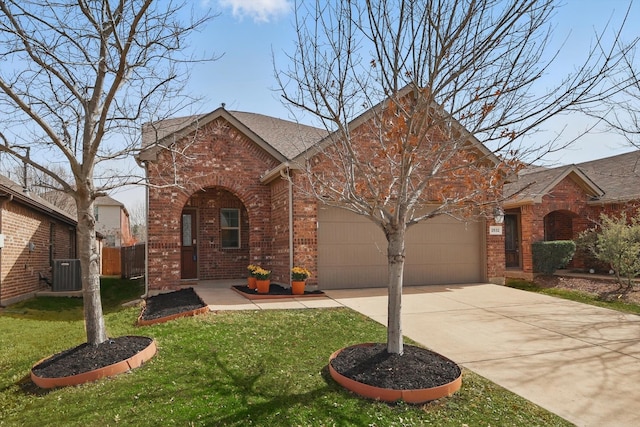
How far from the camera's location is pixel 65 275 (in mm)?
12969

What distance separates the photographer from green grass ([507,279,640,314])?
923cm

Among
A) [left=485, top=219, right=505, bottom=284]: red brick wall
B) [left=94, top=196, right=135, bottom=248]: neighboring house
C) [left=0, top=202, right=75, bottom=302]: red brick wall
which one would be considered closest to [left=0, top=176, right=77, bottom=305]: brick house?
[left=0, top=202, right=75, bottom=302]: red brick wall

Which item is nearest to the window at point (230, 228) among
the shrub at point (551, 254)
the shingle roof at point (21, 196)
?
the shingle roof at point (21, 196)

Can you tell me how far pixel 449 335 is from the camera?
22.1 ft

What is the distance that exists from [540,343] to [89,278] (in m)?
6.62

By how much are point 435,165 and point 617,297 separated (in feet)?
28.6

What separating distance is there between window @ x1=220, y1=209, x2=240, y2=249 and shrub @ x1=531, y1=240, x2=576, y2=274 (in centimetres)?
1012

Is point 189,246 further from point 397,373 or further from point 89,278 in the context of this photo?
point 397,373

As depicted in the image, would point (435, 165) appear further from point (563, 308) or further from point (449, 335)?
point (563, 308)

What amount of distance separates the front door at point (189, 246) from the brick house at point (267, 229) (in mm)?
32

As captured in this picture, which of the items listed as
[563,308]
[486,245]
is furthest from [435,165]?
[486,245]

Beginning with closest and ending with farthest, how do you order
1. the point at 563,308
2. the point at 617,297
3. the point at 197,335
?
the point at 197,335
the point at 563,308
the point at 617,297

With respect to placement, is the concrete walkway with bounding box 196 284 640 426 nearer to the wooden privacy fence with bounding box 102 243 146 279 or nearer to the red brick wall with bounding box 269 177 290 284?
the red brick wall with bounding box 269 177 290 284

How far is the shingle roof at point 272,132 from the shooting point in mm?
12055
